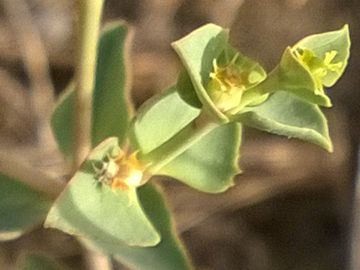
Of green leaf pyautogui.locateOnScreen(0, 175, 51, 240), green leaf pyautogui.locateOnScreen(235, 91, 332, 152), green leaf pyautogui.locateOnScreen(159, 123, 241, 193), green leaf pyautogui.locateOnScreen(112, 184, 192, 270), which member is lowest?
green leaf pyautogui.locateOnScreen(112, 184, 192, 270)

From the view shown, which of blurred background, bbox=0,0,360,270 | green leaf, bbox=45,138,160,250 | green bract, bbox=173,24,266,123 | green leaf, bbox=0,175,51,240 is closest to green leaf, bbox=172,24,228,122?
green bract, bbox=173,24,266,123

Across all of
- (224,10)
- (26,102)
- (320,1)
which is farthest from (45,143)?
(320,1)

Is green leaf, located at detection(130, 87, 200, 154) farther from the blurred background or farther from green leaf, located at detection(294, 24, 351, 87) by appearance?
the blurred background

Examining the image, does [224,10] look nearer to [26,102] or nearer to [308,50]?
[26,102]

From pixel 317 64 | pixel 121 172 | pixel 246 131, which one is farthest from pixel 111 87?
pixel 246 131

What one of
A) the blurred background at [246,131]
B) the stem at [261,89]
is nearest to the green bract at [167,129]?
the stem at [261,89]

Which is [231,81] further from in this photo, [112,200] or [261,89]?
[112,200]

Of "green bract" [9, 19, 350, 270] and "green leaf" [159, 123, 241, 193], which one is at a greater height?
"green bract" [9, 19, 350, 270]
